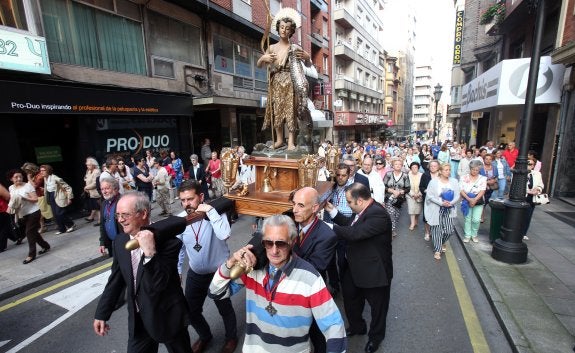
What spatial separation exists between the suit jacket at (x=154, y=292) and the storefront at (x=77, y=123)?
23.5 ft

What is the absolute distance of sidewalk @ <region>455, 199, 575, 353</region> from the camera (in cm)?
329

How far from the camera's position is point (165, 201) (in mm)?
8805

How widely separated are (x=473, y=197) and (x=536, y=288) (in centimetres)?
221

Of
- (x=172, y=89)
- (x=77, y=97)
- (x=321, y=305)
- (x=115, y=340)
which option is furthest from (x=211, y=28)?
(x=321, y=305)

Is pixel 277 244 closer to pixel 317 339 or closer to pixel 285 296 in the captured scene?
pixel 285 296

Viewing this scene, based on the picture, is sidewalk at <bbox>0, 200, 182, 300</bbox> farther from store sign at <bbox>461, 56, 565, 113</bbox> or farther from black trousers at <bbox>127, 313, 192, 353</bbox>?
store sign at <bbox>461, 56, 565, 113</bbox>

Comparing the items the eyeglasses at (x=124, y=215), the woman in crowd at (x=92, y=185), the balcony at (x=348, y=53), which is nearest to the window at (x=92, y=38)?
the woman in crowd at (x=92, y=185)

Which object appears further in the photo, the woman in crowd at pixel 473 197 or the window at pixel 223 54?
the window at pixel 223 54

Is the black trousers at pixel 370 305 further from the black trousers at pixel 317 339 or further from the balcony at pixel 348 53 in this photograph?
the balcony at pixel 348 53

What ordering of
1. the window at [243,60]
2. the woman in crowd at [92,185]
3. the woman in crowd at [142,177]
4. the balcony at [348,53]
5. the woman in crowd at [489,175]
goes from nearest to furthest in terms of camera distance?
the woman in crowd at [489,175], the woman in crowd at [92,185], the woman in crowd at [142,177], the window at [243,60], the balcony at [348,53]

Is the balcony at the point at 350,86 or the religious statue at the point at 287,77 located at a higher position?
the balcony at the point at 350,86

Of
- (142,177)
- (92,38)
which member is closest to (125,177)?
(142,177)

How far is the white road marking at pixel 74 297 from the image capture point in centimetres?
390

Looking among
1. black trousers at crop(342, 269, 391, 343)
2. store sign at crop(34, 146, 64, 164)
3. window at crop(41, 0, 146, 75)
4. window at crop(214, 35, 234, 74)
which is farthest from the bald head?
window at crop(214, 35, 234, 74)
